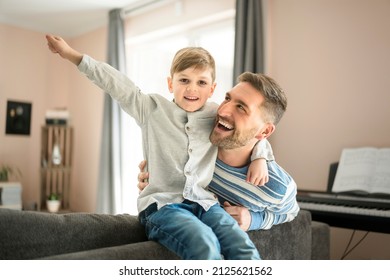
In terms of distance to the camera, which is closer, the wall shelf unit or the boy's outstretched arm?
the boy's outstretched arm

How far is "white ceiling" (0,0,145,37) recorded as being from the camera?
14.1ft

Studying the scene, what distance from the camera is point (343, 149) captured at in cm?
262

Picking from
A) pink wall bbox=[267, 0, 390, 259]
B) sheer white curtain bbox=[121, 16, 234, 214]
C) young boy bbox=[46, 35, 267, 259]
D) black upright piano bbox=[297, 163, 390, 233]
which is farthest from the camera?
sheer white curtain bbox=[121, 16, 234, 214]

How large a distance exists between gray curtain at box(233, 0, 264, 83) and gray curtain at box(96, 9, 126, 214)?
163 centimetres

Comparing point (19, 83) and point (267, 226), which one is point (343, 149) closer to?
point (267, 226)

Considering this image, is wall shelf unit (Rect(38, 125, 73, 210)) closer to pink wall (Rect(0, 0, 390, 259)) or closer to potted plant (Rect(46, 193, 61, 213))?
potted plant (Rect(46, 193, 61, 213))

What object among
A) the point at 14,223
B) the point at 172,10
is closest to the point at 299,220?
the point at 14,223

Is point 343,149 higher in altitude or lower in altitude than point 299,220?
higher

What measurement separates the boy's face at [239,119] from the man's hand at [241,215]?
0.59ft

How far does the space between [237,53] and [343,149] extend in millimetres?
1093

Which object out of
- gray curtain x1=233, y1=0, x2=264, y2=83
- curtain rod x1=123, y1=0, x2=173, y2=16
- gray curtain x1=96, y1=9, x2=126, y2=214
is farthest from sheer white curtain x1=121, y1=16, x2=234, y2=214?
gray curtain x1=233, y1=0, x2=264, y2=83

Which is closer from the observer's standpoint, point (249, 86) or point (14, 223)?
point (14, 223)

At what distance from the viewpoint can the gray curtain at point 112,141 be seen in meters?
4.36

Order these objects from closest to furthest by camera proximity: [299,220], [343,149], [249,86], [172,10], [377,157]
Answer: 1. [249,86]
2. [299,220]
3. [377,157]
4. [343,149]
5. [172,10]
